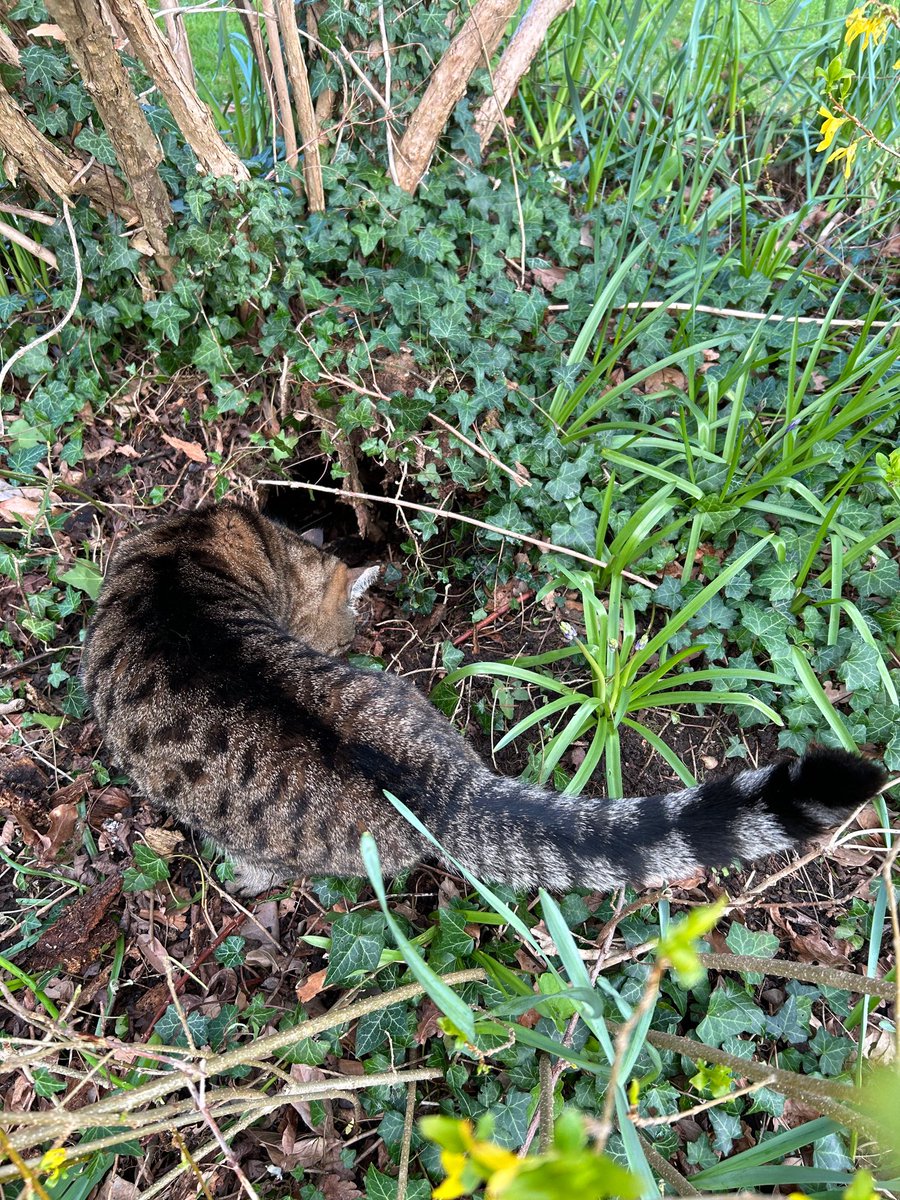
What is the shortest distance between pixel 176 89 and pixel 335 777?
7.34 ft

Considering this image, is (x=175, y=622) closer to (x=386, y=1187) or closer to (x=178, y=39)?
(x=386, y=1187)

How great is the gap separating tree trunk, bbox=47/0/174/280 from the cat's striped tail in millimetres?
2334

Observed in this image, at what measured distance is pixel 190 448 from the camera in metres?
3.06

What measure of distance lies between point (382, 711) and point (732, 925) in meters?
1.18

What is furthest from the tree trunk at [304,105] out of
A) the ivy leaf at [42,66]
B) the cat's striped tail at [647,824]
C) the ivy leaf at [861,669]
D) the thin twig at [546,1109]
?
the thin twig at [546,1109]

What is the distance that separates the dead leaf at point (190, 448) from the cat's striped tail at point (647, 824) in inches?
74.7

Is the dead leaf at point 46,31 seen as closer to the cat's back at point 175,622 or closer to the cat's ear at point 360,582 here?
the cat's back at point 175,622

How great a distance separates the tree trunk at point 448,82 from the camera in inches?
102

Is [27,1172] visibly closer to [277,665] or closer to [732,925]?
[277,665]

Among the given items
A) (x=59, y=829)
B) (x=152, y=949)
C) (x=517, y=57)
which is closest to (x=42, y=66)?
(x=517, y=57)

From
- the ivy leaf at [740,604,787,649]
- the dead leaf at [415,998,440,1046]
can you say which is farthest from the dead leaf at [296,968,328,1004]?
the ivy leaf at [740,604,787,649]

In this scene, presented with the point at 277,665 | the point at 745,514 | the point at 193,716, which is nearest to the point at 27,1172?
the point at 193,716

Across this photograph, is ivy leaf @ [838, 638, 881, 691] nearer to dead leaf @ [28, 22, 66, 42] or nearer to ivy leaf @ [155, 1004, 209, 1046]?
ivy leaf @ [155, 1004, 209, 1046]

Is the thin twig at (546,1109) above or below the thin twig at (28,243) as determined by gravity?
below
